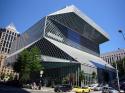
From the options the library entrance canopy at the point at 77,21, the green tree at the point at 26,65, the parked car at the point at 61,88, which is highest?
the library entrance canopy at the point at 77,21

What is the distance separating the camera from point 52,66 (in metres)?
69.6

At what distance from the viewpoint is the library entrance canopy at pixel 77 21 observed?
8050 cm

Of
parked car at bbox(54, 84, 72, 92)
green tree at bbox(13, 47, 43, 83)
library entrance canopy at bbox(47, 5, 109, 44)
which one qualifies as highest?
library entrance canopy at bbox(47, 5, 109, 44)

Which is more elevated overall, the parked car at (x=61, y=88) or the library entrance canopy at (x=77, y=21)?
the library entrance canopy at (x=77, y=21)

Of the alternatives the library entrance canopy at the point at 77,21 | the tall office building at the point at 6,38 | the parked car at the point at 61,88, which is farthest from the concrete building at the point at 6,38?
the parked car at the point at 61,88

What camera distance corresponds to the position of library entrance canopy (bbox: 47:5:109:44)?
264ft

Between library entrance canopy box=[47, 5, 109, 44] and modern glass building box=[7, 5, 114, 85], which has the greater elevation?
library entrance canopy box=[47, 5, 109, 44]

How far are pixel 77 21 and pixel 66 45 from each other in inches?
572

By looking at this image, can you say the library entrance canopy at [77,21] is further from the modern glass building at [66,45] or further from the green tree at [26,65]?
the green tree at [26,65]

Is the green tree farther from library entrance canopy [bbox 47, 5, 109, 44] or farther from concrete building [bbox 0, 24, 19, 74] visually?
concrete building [bbox 0, 24, 19, 74]

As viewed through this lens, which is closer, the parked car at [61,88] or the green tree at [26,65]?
the parked car at [61,88]

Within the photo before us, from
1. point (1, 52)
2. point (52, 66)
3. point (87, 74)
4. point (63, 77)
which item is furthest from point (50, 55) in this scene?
point (1, 52)

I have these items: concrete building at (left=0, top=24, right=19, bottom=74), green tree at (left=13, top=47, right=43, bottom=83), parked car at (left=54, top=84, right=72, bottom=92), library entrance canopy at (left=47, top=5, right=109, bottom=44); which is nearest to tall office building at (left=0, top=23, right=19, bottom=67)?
concrete building at (left=0, top=24, right=19, bottom=74)

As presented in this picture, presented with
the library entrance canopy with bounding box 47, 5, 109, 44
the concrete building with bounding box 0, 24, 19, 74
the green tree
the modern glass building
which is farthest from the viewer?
the concrete building with bounding box 0, 24, 19, 74
